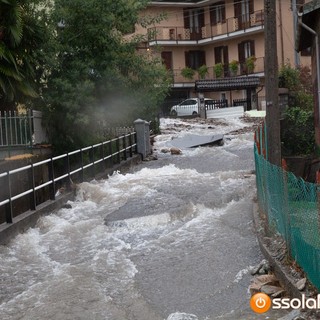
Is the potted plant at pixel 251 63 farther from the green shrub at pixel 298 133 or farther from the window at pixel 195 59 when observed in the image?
the green shrub at pixel 298 133

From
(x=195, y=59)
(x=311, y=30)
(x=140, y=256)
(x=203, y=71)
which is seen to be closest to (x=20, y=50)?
(x=311, y=30)

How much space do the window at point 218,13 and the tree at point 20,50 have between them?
32.6 metres

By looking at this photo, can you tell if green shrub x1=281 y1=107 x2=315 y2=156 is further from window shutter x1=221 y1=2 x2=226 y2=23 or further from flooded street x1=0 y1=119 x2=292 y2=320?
window shutter x1=221 y1=2 x2=226 y2=23

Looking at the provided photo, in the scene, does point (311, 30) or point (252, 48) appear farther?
point (252, 48)

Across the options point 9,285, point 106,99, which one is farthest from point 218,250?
point 106,99

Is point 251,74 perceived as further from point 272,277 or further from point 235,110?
point 272,277

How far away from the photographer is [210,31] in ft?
175

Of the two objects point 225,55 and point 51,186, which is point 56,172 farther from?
point 225,55

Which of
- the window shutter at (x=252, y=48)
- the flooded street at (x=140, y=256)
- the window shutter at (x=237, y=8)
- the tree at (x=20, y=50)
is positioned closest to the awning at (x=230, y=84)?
the window shutter at (x=252, y=48)

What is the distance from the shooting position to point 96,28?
73.3ft

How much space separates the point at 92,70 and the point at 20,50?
3.65 m

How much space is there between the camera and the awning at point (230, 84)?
44.8m

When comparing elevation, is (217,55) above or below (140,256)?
above

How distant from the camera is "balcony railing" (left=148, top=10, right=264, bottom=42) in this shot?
49.7 meters
